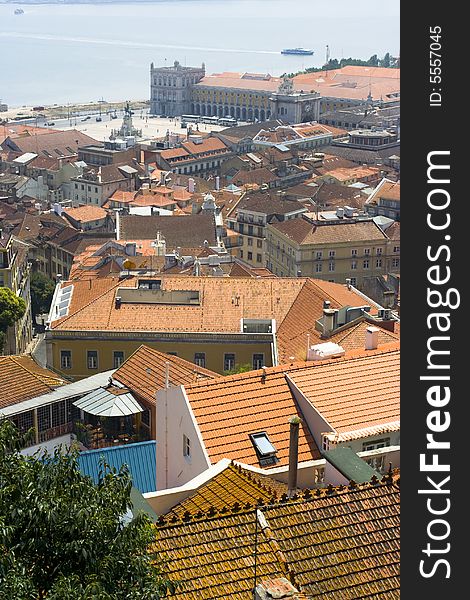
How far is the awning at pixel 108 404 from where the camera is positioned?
13.5 m

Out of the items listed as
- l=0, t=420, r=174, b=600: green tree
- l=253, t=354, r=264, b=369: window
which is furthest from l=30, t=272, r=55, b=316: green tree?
l=0, t=420, r=174, b=600: green tree

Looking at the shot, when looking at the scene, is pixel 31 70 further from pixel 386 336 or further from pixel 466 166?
pixel 466 166

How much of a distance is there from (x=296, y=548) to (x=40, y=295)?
23640 millimetres

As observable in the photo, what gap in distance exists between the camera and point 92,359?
17.6m

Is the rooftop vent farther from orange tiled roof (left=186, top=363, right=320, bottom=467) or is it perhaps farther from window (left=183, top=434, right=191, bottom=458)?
window (left=183, top=434, right=191, bottom=458)

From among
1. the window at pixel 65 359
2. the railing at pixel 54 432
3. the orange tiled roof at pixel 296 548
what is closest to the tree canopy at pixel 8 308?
the window at pixel 65 359

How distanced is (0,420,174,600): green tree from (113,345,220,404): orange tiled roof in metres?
7.95

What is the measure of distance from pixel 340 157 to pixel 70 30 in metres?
144

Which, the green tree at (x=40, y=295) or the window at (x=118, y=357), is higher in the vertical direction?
the window at (x=118, y=357)

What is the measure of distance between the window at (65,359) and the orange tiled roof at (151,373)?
286 centimetres

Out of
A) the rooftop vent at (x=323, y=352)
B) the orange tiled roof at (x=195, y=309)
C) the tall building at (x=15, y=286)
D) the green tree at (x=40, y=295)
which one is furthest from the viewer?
the green tree at (x=40, y=295)

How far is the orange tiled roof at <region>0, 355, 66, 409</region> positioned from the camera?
13984 millimetres

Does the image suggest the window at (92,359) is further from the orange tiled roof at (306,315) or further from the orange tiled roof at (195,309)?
the orange tiled roof at (306,315)

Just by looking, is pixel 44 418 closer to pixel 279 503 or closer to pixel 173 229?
pixel 279 503
